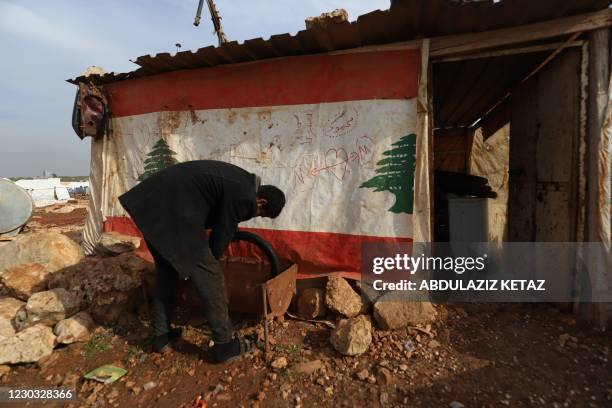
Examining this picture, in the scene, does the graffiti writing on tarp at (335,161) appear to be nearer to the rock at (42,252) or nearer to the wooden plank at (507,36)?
the wooden plank at (507,36)

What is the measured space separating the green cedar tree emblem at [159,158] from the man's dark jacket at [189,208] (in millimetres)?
1846

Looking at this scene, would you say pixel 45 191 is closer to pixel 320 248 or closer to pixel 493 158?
pixel 320 248

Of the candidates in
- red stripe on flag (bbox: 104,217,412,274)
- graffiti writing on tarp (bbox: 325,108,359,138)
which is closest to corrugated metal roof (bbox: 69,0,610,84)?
graffiti writing on tarp (bbox: 325,108,359,138)

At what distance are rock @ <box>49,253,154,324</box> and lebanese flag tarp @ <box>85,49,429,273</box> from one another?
1394 mm

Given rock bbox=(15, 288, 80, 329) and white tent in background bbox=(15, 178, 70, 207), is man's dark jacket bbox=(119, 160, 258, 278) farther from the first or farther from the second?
white tent in background bbox=(15, 178, 70, 207)

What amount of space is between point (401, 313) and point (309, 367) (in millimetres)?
980

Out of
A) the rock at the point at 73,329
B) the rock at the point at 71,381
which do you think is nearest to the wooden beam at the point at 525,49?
the rock at the point at 71,381

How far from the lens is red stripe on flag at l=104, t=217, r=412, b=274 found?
10.6 ft

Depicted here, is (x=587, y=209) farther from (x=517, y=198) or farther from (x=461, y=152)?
(x=461, y=152)

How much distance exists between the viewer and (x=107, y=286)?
3111mm

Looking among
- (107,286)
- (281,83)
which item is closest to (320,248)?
(281,83)

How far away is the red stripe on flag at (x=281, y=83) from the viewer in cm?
304

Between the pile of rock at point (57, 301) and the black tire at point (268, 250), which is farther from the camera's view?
the black tire at point (268, 250)

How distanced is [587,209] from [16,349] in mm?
5208
